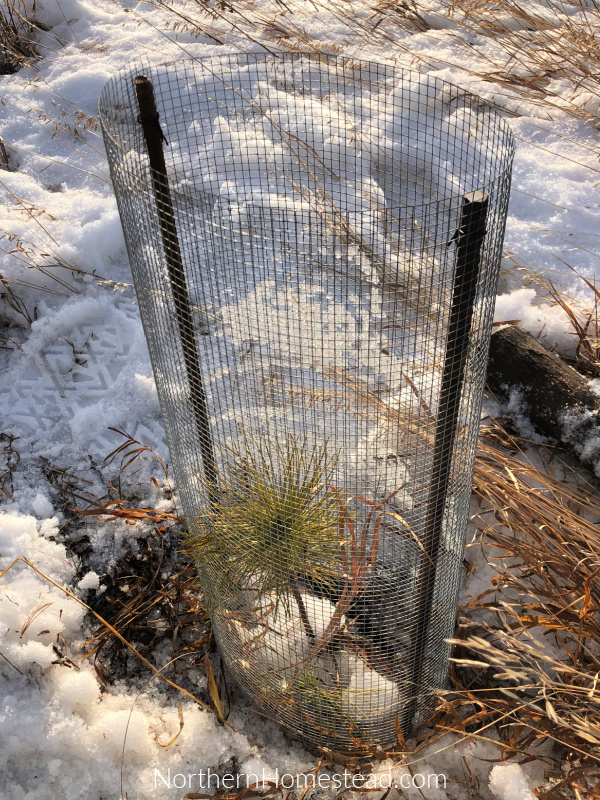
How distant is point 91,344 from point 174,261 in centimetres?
113

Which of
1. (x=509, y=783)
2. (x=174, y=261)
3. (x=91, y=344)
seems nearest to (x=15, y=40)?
(x=91, y=344)

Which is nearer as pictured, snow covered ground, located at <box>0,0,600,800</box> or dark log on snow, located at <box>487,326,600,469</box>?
snow covered ground, located at <box>0,0,600,800</box>

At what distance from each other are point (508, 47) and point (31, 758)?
10.1 ft

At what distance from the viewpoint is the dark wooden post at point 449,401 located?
89cm

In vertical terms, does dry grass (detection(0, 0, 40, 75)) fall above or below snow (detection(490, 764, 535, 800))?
above

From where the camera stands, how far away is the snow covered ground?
139cm

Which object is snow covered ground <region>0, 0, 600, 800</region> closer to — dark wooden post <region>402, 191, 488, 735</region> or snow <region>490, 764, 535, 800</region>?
snow <region>490, 764, 535, 800</region>

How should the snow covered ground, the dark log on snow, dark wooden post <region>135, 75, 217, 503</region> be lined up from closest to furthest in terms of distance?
1. dark wooden post <region>135, 75, 217, 503</region>
2. the snow covered ground
3. the dark log on snow

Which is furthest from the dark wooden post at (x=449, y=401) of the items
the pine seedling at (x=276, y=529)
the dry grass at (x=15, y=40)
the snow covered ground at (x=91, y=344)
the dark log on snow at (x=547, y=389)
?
the dry grass at (x=15, y=40)

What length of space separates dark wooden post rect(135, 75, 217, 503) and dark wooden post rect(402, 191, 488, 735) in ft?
1.32

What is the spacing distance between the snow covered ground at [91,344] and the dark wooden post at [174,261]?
540 mm

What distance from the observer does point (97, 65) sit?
3027 millimetres

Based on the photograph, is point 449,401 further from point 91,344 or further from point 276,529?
point 91,344

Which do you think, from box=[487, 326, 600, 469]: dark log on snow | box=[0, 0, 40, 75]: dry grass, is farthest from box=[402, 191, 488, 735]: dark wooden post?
box=[0, 0, 40, 75]: dry grass
